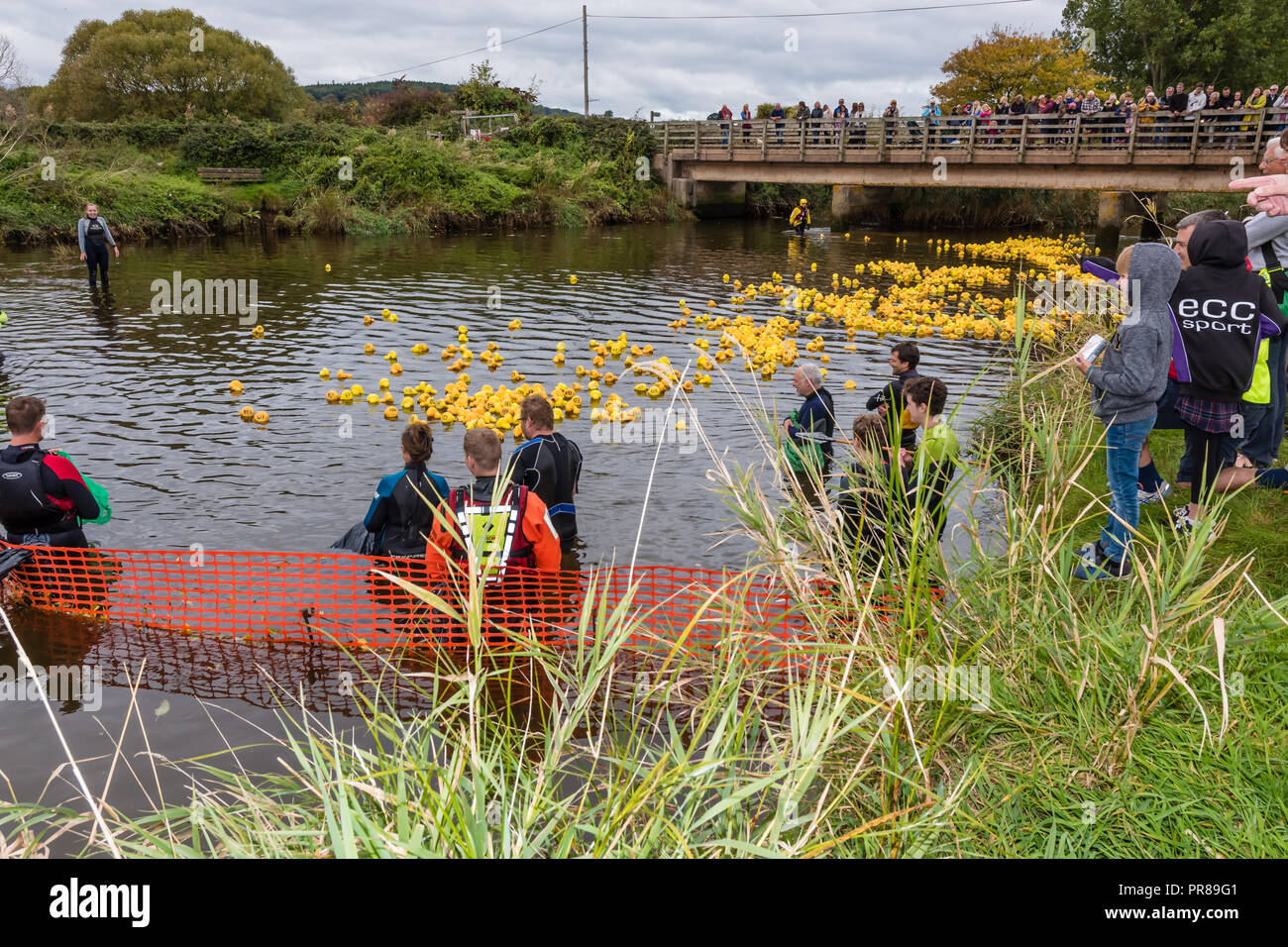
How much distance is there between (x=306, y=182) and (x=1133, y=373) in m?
33.1

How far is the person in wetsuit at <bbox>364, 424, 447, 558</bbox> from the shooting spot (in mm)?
6285

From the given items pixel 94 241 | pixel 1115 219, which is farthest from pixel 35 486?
pixel 1115 219

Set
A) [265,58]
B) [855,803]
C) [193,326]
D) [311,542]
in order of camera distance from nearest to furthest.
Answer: [855,803]
[311,542]
[193,326]
[265,58]

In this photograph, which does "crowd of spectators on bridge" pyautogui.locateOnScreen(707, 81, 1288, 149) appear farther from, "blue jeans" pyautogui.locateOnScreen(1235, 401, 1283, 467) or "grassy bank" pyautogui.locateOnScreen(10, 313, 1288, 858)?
"grassy bank" pyautogui.locateOnScreen(10, 313, 1288, 858)

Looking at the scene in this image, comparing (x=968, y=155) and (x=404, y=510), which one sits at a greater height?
(x=968, y=155)

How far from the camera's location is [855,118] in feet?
119

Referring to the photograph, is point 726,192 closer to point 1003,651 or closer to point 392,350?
point 392,350

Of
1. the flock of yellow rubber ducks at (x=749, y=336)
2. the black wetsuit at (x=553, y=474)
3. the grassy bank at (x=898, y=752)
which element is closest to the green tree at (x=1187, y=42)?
the flock of yellow rubber ducks at (x=749, y=336)

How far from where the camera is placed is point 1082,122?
30.7 metres

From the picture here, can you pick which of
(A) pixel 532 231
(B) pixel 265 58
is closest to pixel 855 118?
(A) pixel 532 231

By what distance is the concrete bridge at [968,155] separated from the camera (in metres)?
28.0

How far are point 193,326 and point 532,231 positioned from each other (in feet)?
63.0

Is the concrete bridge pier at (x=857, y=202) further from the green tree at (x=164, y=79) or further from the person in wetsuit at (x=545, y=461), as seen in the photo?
the person in wetsuit at (x=545, y=461)

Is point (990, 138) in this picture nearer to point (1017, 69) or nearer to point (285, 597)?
point (1017, 69)
